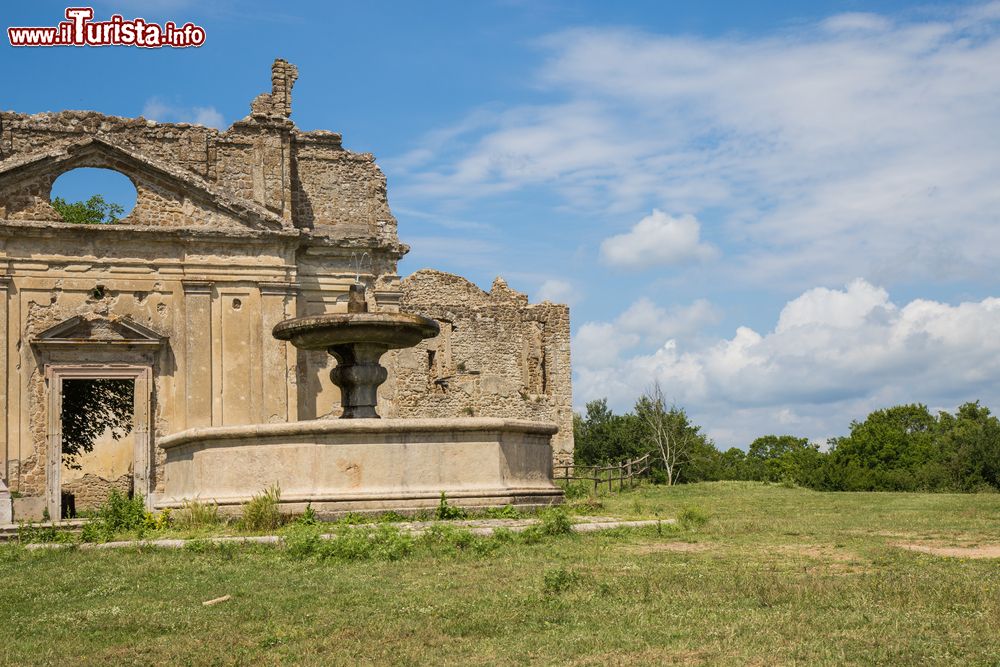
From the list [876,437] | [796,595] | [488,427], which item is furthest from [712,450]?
[796,595]

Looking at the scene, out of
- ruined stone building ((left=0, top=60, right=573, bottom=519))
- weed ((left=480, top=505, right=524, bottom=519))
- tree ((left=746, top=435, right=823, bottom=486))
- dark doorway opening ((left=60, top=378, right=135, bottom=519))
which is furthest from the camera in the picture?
tree ((left=746, top=435, right=823, bottom=486))

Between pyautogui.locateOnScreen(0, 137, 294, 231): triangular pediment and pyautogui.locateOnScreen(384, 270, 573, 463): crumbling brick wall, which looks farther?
pyautogui.locateOnScreen(384, 270, 573, 463): crumbling brick wall

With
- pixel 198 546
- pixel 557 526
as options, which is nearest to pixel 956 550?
pixel 557 526

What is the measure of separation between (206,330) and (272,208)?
8.95 feet

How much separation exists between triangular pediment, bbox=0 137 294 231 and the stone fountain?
933cm

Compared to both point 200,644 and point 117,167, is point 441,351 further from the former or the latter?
point 200,644

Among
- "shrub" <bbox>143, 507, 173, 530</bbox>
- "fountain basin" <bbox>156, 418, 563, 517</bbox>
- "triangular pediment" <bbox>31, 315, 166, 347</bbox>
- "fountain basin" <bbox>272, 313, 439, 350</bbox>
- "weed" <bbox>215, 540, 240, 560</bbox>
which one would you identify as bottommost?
"weed" <bbox>215, 540, 240, 560</bbox>

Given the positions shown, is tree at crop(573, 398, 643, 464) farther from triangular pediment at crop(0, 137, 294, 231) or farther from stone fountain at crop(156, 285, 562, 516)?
stone fountain at crop(156, 285, 562, 516)

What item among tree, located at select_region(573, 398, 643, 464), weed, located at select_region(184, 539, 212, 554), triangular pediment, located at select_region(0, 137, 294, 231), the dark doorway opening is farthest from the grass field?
tree, located at select_region(573, 398, 643, 464)

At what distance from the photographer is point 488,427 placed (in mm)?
12570

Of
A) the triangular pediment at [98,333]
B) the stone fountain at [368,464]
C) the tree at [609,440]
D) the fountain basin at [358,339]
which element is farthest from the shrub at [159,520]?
the tree at [609,440]

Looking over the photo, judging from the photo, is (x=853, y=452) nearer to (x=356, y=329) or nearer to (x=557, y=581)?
(x=356, y=329)

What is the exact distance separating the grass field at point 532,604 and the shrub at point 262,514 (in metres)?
1.08

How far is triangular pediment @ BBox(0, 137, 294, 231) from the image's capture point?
69.0 feet
